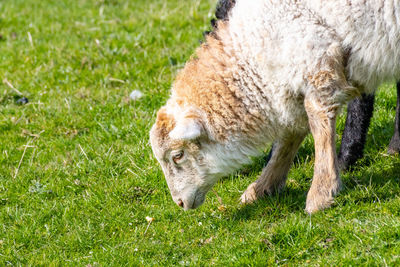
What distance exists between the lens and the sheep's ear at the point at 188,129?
16.1ft

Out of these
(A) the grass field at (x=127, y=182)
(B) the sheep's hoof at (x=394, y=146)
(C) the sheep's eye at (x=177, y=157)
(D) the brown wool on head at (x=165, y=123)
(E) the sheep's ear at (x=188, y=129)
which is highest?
(E) the sheep's ear at (x=188, y=129)

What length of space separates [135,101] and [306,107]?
8.98ft

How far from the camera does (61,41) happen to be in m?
8.85

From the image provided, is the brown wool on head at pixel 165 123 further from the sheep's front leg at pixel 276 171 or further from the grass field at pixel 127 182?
the sheep's front leg at pixel 276 171

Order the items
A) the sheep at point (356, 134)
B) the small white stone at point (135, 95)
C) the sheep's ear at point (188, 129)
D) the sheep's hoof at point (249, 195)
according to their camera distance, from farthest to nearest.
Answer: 1. the small white stone at point (135, 95)
2. the sheep at point (356, 134)
3. the sheep's hoof at point (249, 195)
4. the sheep's ear at point (188, 129)

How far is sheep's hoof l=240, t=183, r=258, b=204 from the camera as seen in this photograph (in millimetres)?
5379

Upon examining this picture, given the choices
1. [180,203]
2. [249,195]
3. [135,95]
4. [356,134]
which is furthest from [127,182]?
[356,134]

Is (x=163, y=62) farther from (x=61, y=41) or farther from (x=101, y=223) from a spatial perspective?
(x=101, y=223)

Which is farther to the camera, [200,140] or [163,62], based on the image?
[163,62]

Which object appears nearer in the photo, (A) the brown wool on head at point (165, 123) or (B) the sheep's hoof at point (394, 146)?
(A) the brown wool on head at point (165, 123)

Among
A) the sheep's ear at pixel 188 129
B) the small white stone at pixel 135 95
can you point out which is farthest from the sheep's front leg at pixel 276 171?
the small white stone at pixel 135 95

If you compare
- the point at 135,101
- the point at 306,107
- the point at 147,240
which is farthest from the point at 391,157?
the point at 135,101

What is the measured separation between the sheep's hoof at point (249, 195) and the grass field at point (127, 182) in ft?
0.38

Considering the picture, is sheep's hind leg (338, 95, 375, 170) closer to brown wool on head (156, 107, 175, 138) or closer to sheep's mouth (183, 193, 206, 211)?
sheep's mouth (183, 193, 206, 211)
